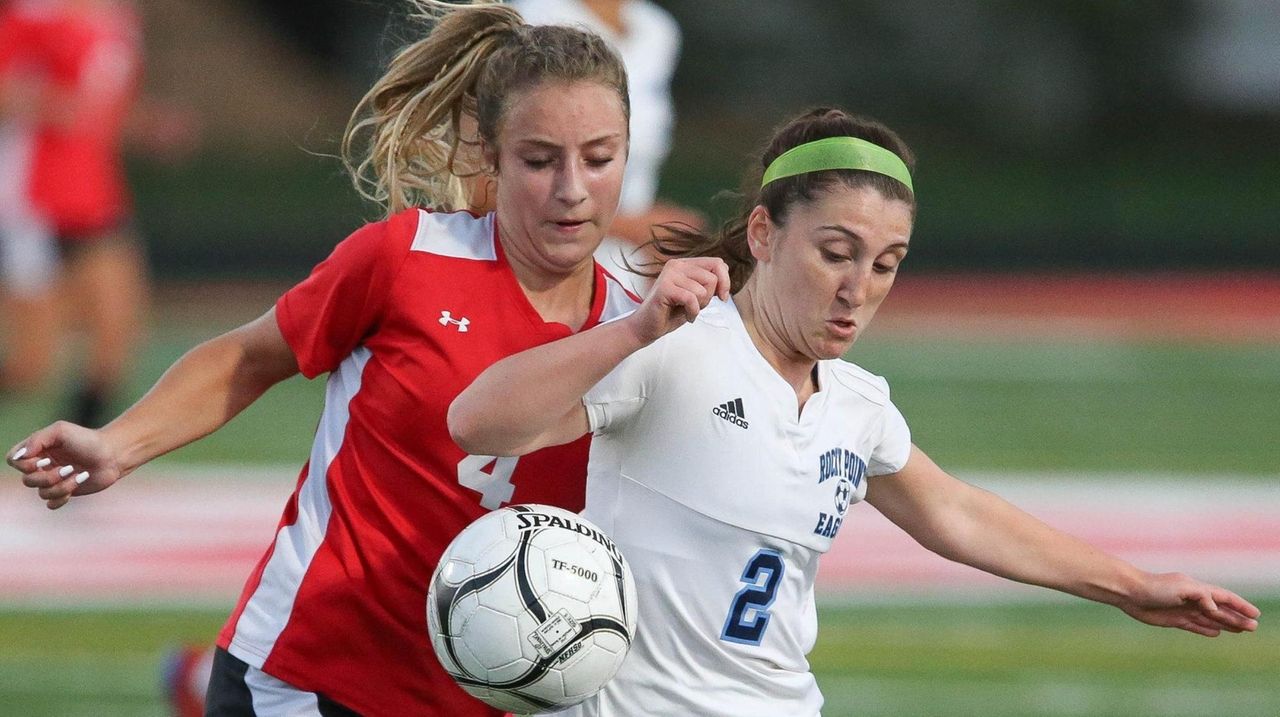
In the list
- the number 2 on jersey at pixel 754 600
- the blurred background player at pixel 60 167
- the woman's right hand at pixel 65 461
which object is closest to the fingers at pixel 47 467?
the woman's right hand at pixel 65 461

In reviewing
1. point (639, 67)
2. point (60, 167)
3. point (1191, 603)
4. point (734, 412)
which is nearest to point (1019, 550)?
point (1191, 603)

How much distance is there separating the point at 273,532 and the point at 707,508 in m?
5.86

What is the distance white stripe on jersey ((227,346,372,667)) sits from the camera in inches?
146

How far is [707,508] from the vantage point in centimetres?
334

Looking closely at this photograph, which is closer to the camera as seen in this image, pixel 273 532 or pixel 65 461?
pixel 65 461

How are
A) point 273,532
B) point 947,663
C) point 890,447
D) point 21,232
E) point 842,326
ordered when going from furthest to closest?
point 21,232, point 273,532, point 947,663, point 890,447, point 842,326

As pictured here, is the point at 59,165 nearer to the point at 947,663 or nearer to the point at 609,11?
the point at 609,11

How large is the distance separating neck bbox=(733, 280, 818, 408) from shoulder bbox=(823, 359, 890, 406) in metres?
0.10

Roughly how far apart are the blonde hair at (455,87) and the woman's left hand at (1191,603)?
1.47 metres

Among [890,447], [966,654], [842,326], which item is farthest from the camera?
[966,654]

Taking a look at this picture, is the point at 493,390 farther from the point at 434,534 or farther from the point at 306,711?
the point at 306,711

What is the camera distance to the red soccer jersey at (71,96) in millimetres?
10297

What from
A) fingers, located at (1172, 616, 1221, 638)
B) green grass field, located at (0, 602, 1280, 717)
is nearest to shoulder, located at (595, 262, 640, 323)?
fingers, located at (1172, 616, 1221, 638)

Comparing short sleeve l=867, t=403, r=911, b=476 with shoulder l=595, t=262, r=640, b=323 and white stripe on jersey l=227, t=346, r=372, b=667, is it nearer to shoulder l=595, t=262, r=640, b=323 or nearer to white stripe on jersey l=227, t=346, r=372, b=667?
shoulder l=595, t=262, r=640, b=323
